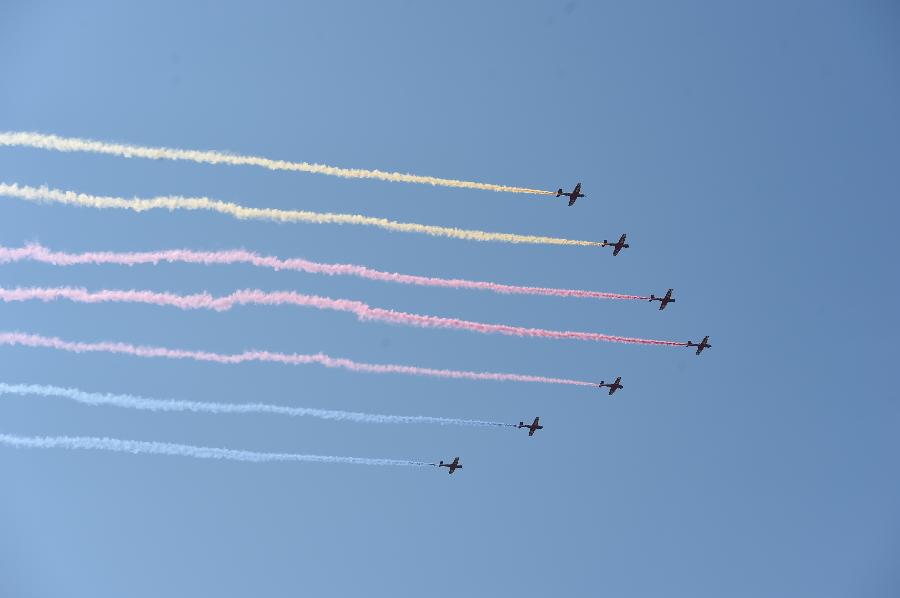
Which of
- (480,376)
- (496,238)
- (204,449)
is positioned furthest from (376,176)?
(204,449)

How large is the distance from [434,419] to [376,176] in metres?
11.3

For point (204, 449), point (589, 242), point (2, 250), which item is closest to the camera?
point (2, 250)

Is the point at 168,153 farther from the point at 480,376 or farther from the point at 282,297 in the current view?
the point at 480,376

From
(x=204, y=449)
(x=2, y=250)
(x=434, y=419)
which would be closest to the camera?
(x=2, y=250)

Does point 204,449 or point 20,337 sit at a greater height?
point 20,337

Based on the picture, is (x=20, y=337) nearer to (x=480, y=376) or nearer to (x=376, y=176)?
(x=376, y=176)

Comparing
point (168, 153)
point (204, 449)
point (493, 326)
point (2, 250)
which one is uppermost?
point (168, 153)

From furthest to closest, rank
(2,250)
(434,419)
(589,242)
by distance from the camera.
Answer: (589,242), (434,419), (2,250)

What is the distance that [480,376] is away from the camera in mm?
48969

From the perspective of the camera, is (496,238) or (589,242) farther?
(589,242)

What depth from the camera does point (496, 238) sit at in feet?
161

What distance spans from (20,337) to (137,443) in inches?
250

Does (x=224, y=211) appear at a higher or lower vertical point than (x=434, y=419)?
higher

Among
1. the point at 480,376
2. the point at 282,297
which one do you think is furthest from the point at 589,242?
the point at 282,297
